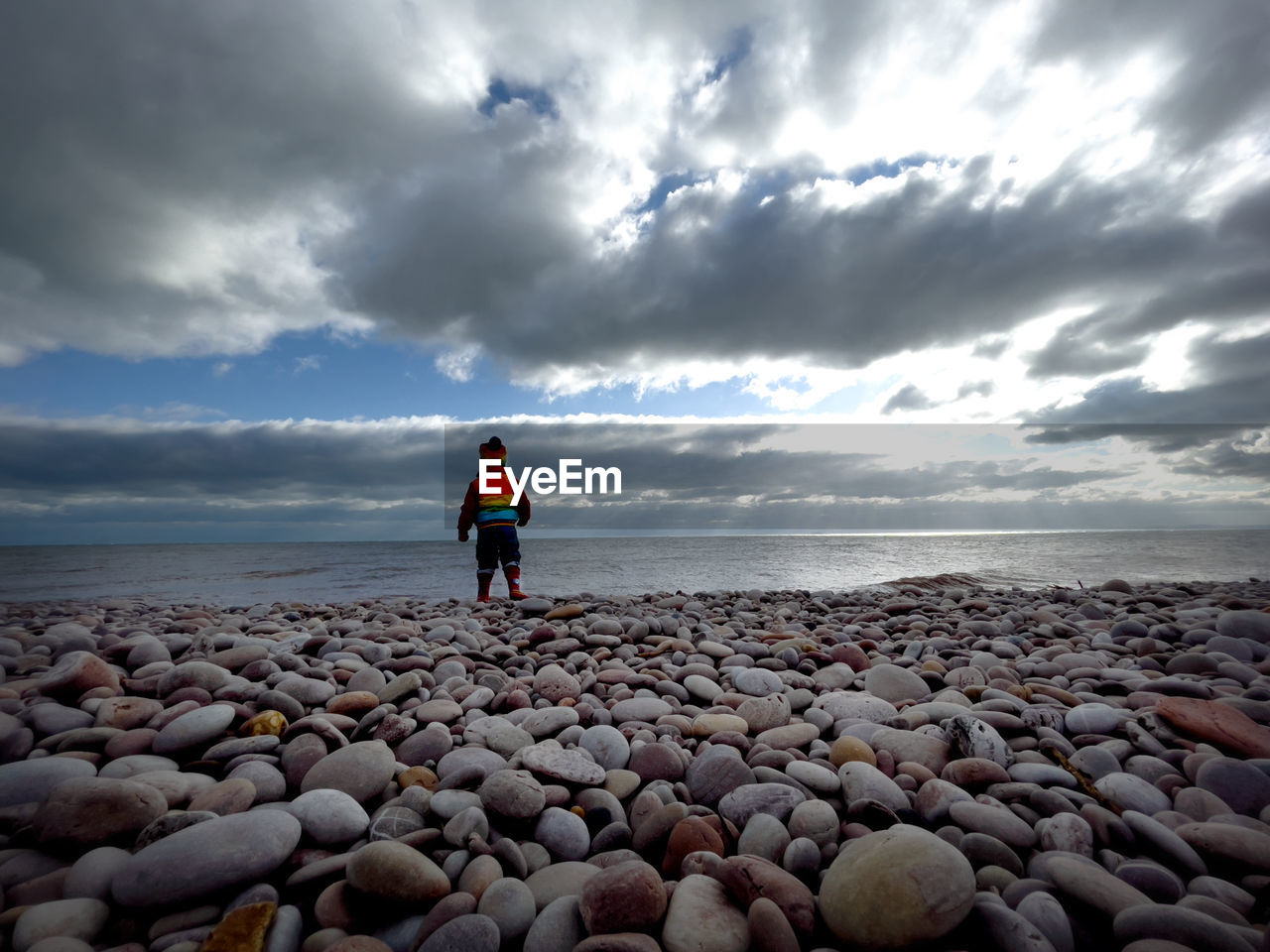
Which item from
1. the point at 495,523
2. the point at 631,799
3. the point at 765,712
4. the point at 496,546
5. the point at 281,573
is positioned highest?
the point at 495,523

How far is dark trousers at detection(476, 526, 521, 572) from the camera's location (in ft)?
26.6

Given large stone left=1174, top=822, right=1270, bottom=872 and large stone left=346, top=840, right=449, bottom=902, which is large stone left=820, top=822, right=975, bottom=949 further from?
large stone left=346, top=840, right=449, bottom=902

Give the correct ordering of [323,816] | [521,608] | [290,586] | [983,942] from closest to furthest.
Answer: [983,942]
[323,816]
[521,608]
[290,586]

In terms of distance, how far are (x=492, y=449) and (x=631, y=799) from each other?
6562 mm

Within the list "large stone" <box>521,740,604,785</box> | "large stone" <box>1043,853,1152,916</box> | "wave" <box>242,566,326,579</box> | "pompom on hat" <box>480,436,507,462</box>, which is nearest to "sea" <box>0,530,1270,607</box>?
"wave" <box>242,566,326,579</box>

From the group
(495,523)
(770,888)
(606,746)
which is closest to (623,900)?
(770,888)

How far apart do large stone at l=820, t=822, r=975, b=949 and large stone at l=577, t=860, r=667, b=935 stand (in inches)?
18.1

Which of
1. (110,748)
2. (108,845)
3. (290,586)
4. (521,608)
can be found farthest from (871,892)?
(290,586)

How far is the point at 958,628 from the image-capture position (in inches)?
185

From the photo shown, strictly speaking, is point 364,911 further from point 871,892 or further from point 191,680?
point 191,680

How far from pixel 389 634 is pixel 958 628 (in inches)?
180

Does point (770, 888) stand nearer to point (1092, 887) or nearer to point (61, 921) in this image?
point (1092, 887)

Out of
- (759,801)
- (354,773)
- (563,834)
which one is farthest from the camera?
(354,773)

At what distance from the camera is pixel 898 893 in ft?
4.86
